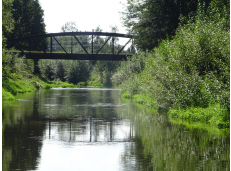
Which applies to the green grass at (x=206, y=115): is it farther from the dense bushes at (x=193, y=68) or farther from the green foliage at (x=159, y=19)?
the green foliage at (x=159, y=19)

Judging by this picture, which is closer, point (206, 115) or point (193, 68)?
point (206, 115)

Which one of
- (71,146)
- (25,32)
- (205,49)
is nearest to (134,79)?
(205,49)

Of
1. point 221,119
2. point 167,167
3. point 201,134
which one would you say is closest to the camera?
point 167,167

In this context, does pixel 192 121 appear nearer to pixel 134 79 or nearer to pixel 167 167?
pixel 167 167

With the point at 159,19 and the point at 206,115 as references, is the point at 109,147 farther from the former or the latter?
the point at 159,19

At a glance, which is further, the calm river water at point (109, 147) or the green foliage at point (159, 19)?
the green foliage at point (159, 19)

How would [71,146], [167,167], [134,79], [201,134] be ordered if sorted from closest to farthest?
1. [167,167]
2. [71,146]
3. [201,134]
4. [134,79]

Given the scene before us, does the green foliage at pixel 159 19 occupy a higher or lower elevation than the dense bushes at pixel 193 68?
higher

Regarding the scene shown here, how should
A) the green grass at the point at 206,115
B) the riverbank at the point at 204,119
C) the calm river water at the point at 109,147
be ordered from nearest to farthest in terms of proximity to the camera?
the calm river water at the point at 109,147 → the riverbank at the point at 204,119 → the green grass at the point at 206,115

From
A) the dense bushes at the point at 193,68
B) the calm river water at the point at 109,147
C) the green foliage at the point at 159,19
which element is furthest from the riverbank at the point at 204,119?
the green foliage at the point at 159,19

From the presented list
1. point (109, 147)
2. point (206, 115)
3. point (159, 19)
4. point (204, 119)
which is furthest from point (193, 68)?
point (159, 19)

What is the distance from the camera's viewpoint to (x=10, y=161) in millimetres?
10195

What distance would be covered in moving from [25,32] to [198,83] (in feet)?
208

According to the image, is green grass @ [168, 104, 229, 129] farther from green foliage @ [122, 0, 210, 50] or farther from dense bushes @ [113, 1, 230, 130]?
green foliage @ [122, 0, 210, 50]
